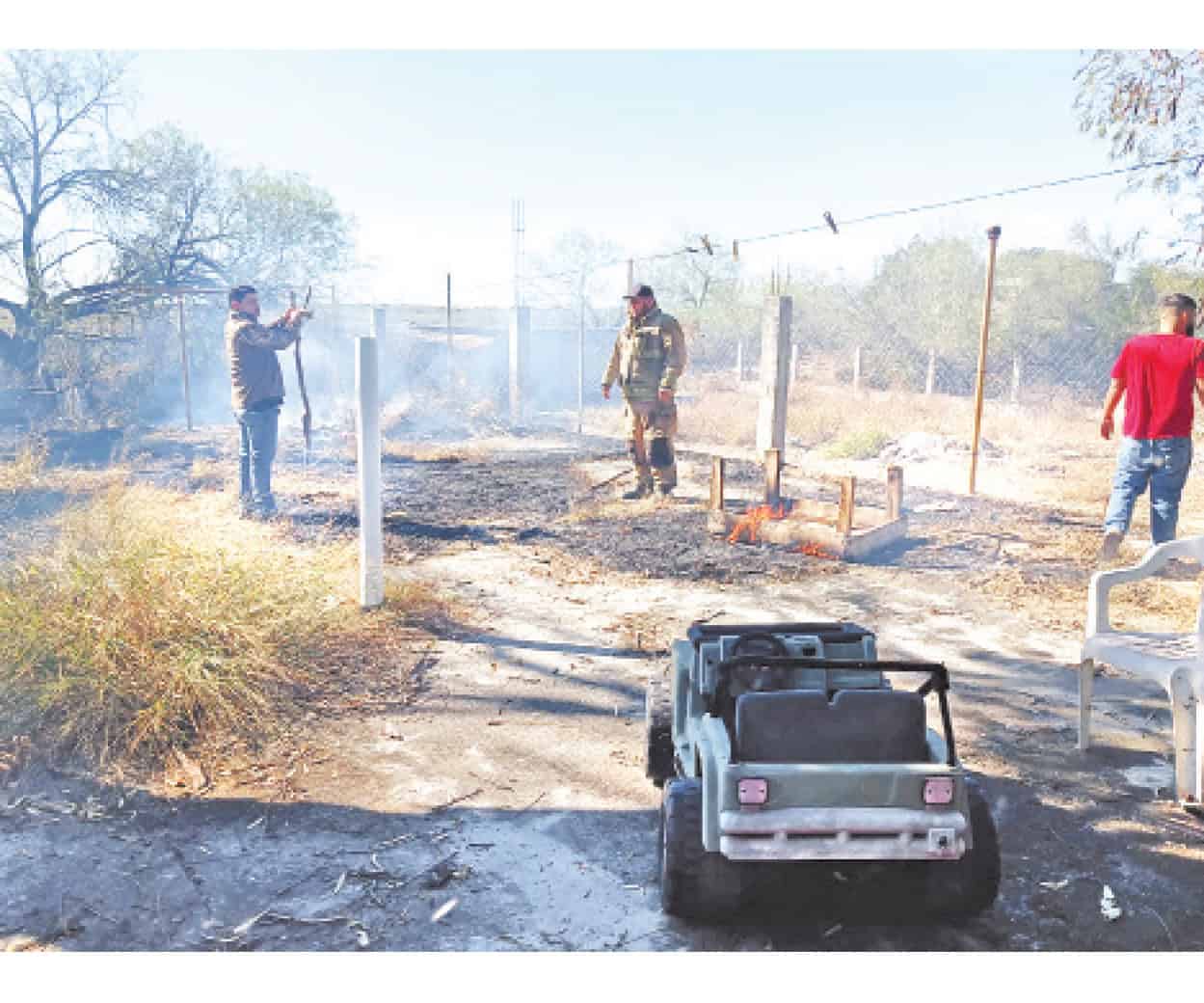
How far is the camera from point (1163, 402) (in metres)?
5.70

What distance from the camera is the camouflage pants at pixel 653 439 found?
9172 millimetres

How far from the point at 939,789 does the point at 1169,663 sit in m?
1.46

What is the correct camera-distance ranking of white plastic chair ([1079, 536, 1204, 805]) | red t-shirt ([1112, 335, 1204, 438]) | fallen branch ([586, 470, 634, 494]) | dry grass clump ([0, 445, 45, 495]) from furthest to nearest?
1. fallen branch ([586, 470, 634, 494])
2. dry grass clump ([0, 445, 45, 495])
3. red t-shirt ([1112, 335, 1204, 438])
4. white plastic chair ([1079, 536, 1204, 805])

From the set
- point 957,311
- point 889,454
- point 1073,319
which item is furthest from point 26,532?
point 957,311

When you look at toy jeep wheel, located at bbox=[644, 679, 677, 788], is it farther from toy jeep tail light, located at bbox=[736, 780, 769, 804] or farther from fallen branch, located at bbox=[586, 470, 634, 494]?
fallen branch, located at bbox=[586, 470, 634, 494]

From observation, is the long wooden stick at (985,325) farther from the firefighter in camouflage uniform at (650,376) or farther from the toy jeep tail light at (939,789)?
the toy jeep tail light at (939,789)

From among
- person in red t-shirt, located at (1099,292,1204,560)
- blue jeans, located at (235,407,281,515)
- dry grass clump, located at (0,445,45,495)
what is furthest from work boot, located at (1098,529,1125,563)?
dry grass clump, located at (0,445,45,495)

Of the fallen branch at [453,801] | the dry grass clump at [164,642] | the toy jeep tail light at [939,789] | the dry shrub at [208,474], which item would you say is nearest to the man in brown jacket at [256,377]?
the dry shrub at [208,474]

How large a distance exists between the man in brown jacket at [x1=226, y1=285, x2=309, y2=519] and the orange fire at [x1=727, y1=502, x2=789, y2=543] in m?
4.21

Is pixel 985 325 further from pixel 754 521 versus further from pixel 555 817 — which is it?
pixel 555 817

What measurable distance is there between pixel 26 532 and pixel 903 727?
7.50 metres

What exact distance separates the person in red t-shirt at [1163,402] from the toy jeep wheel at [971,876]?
4108mm

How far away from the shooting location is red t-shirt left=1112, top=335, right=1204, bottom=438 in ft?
18.6

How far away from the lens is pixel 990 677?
4625mm
